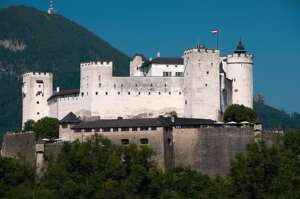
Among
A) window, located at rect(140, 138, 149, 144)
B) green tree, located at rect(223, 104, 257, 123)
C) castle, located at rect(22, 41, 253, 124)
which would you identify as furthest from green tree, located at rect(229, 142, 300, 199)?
castle, located at rect(22, 41, 253, 124)

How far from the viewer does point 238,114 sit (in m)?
77.4

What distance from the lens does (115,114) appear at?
80.8m

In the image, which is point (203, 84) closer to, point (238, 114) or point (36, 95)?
point (238, 114)

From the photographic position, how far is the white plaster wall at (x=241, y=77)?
82.1 metres

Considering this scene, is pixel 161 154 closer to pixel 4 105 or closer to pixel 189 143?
pixel 189 143

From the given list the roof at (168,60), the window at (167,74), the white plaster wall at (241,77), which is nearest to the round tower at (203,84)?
the white plaster wall at (241,77)

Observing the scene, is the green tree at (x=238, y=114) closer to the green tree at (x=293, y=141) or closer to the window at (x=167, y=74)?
the green tree at (x=293, y=141)

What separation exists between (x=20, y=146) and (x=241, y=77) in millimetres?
17499

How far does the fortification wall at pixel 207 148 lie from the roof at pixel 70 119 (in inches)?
362

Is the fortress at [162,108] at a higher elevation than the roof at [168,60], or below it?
below

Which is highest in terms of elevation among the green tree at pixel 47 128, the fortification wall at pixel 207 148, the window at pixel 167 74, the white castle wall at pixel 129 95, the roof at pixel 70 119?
the window at pixel 167 74

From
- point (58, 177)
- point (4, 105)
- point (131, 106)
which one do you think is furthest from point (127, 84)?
point (4, 105)

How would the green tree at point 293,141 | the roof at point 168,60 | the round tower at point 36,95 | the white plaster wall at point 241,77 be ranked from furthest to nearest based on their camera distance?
the round tower at point 36,95, the roof at point 168,60, the white plaster wall at point 241,77, the green tree at point 293,141

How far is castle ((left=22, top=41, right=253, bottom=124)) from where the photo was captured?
79.4 meters
